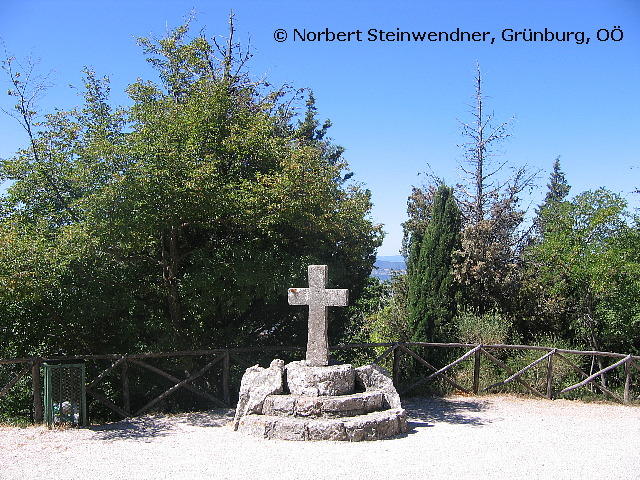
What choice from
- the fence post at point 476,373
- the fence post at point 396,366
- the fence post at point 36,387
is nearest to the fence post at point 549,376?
the fence post at point 476,373

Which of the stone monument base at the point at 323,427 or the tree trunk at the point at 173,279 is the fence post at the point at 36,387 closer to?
the tree trunk at the point at 173,279

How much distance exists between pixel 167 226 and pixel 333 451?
4938mm

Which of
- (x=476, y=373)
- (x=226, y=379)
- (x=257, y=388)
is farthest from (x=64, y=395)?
(x=476, y=373)

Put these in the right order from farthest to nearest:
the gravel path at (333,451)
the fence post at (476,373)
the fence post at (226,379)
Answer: the fence post at (476,373) < the fence post at (226,379) < the gravel path at (333,451)

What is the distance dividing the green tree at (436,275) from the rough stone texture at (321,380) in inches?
196

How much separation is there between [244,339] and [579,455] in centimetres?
652

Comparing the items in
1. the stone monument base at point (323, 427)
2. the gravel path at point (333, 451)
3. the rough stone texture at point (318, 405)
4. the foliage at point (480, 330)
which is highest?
the foliage at point (480, 330)

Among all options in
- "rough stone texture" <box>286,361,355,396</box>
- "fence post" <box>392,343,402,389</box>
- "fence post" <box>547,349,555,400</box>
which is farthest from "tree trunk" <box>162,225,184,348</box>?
"fence post" <box>547,349,555,400</box>

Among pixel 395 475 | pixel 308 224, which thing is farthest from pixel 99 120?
pixel 395 475

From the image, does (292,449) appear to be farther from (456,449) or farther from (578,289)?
(578,289)

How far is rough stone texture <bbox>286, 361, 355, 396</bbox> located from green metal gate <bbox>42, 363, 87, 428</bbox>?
11.3 feet

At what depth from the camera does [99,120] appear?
1123 cm

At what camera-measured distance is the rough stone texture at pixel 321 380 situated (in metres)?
7.86

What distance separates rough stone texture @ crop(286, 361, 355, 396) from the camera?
309 inches
